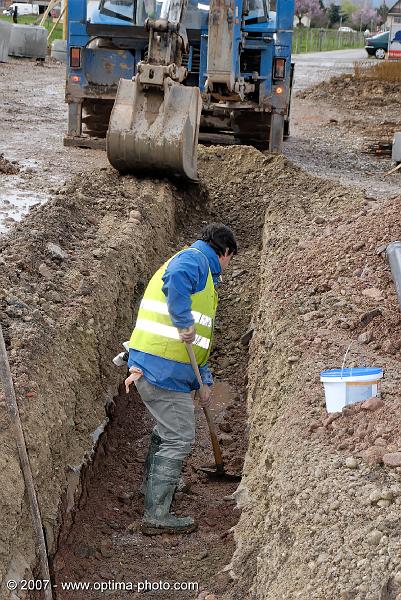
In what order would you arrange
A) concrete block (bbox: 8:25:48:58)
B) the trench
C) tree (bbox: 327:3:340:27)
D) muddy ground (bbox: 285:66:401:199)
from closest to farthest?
the trench < muddy ground (bbox: 285:66:401:199) < concrete block (bbox: 8:25:48:58) < tree (bbox: 327:3:340:27)

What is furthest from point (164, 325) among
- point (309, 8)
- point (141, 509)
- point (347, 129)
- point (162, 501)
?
point (309, 8)

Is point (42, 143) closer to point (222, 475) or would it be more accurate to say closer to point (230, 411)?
point (230, 411)

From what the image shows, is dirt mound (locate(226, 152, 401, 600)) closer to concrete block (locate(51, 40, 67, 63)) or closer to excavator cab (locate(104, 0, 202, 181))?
excavator cab (locate(104, 0, 202, 181))

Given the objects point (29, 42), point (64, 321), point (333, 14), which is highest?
point (333, 14)

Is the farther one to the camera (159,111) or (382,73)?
(382,73)

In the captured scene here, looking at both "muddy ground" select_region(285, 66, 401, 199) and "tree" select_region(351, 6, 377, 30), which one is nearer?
"muddy ground" select_region(285, 66, 401, 199)

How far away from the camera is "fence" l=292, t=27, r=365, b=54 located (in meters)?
57.9

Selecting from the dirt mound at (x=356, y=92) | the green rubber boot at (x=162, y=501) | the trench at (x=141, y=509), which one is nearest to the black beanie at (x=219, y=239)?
the green rubber boot at (x=162, y=501)

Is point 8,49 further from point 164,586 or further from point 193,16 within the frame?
point 164,586

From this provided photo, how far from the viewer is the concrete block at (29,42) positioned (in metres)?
32.3

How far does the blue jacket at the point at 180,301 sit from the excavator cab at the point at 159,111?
462 centimetres

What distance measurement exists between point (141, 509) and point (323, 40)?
5897cm

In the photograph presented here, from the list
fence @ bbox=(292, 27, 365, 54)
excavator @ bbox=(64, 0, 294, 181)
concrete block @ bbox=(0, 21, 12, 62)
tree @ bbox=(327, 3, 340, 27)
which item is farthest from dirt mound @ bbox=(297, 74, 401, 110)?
tree @ bbox=(327, 3, 340, 27)

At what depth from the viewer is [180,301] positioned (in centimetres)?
611
